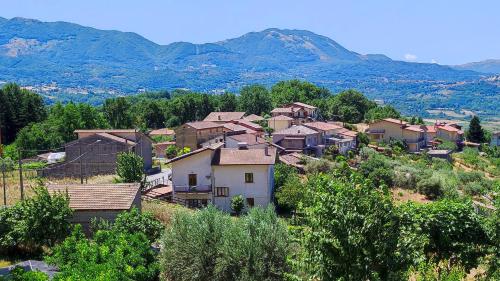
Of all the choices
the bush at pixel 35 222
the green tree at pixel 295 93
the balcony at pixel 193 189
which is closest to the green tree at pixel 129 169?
the balcony at pixel 193 189

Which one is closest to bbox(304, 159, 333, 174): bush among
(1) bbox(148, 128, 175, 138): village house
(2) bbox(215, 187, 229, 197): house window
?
(2) bbox(215, 187, 229, 197): house window

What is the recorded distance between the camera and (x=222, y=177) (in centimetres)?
3925

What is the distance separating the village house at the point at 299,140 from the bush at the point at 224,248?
46230 millimetres

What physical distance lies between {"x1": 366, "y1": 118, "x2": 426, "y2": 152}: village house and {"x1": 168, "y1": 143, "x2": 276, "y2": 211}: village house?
154 ft

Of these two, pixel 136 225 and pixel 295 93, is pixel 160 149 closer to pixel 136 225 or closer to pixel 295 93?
pixel 136 225

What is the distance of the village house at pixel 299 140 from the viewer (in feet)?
217

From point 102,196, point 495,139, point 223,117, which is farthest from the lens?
point 495,139

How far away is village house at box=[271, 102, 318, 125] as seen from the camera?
3511 inches

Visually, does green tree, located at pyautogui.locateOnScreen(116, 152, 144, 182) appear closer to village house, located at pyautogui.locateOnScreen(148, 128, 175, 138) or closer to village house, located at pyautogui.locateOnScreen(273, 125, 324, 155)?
village house, located at pyautogui.locateOnScreen(273, 125, 324, 155)

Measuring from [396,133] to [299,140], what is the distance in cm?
2385

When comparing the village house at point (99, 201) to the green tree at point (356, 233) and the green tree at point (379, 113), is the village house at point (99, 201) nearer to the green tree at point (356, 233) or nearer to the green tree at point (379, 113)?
the green tree at point (356, 233)

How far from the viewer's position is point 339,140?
70812mm

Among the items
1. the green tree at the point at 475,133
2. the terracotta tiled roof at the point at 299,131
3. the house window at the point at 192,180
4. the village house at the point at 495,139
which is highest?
the terracotta tiled roof at the point at 299,131

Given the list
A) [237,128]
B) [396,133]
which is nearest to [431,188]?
[237,128]
